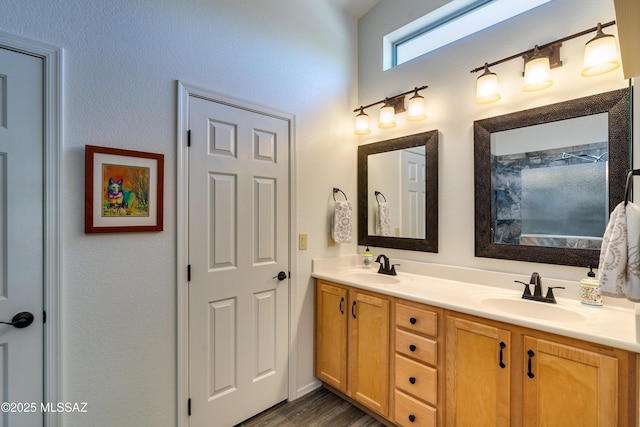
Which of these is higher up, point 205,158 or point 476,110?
point 476,110

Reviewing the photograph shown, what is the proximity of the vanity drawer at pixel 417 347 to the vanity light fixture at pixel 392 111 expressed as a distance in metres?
1.52

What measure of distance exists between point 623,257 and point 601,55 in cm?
111

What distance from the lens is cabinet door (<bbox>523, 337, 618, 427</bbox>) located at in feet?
3.77

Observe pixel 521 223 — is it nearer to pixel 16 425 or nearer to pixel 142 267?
pixel 142 267

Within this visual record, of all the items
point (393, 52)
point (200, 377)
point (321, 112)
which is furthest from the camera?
point (393, 52)

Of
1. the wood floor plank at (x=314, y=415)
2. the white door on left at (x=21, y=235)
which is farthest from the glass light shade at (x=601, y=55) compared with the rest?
the white door on left at (x=21, y=235)

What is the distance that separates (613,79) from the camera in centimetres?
153

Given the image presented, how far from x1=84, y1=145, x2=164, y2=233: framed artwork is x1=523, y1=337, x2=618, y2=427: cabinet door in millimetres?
1926

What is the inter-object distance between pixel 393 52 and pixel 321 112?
2.83 feet

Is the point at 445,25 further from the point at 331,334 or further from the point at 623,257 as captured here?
the point at 331,334

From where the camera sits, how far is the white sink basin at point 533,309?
148 cm

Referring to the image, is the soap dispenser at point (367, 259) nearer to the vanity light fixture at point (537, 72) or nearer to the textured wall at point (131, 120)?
the textured wall at point (131, 120)

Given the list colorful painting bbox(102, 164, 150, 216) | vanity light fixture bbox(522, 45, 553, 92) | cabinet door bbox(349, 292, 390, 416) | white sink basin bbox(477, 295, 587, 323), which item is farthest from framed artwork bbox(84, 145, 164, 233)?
vanity light fixture bbox(522, 45, 553, 92)

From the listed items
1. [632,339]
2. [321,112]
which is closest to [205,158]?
[321,112]
